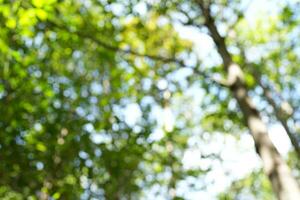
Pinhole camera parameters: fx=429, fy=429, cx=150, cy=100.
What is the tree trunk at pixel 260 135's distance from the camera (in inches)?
202

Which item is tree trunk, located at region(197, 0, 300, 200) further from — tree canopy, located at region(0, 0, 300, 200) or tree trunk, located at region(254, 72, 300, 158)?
tree trunk, located at region(254, 72, 300, 158)

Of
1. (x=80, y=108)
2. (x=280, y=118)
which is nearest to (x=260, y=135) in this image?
(x=80, y=108)

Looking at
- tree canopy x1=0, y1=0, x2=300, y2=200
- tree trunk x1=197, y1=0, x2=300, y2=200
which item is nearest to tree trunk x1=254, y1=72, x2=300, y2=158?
tree canopy x1=0, y1=0, x2=300, y2=200

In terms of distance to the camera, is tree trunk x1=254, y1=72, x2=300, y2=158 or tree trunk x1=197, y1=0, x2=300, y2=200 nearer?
tree trunk x1=197, y1=0, x2=300, y2=200

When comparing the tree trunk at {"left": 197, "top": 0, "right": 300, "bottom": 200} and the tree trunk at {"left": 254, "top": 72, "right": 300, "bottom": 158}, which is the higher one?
the tree trunk at {"left": 254, "top": 72, "right": 300, "bottom": 158}

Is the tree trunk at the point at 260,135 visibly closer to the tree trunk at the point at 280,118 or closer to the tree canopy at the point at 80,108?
the tree canopy at the point at 80,108

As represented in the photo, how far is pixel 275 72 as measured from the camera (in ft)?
61.3

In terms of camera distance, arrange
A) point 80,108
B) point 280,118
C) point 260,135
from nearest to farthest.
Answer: point 260,135, point 80,108, point 280,118

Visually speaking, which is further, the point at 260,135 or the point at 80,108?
the point at 80,108

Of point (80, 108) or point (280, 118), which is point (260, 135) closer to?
point (80, 108)

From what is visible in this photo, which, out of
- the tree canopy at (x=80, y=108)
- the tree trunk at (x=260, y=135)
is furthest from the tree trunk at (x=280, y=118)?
the tree trunk at (x=260, y=135)

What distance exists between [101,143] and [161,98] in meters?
8.66

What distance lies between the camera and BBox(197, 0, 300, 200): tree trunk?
16.8 ft

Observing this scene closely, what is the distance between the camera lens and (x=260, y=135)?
5.92 m
